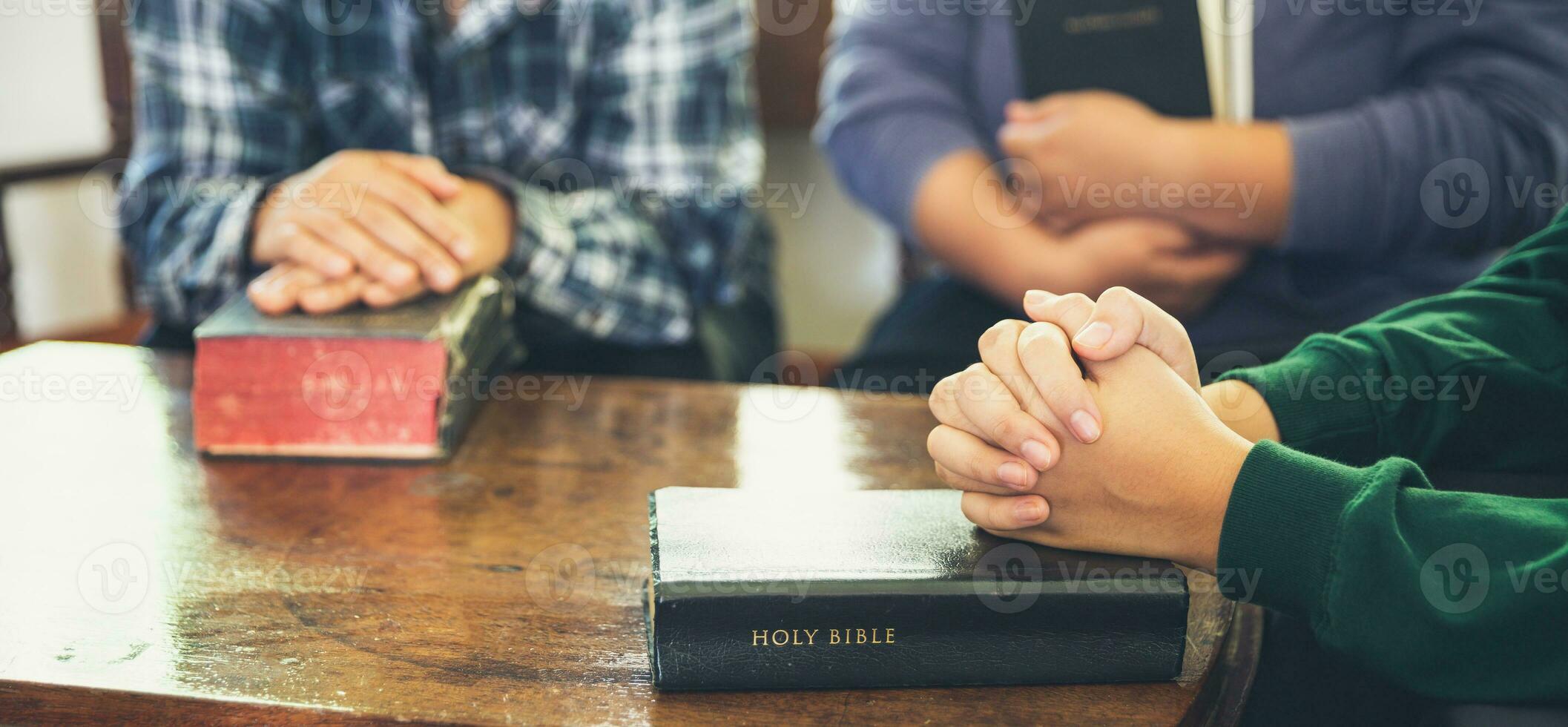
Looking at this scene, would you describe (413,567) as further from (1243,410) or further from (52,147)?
(52,147)

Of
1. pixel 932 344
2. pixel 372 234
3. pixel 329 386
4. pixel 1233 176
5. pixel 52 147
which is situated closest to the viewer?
pixel 329 386

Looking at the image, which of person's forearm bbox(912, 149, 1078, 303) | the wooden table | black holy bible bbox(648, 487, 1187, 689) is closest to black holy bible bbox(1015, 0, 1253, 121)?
person's forearm bbox(912, 149, 1078, 303)

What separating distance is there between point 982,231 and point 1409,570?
64 cm

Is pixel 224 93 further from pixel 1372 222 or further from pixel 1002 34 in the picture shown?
pixel 1372 222

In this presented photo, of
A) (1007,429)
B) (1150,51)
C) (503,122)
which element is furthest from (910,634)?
(503,122)

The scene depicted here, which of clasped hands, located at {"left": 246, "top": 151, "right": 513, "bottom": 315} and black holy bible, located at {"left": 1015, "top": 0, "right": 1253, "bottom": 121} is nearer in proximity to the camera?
clasped hands, located at {"left": 246, "top": 151, "right": 513, "bottom": 315}

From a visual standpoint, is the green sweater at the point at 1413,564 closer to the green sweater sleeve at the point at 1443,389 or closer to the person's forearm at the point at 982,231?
the green sweater sleeve at the point at 1443,389

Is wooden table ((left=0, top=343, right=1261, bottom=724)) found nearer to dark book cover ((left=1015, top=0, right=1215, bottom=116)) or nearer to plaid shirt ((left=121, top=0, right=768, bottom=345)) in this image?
plaid shirt ((left=121, top=0, right=768, bottom=345))

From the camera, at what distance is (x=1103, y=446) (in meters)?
0.52

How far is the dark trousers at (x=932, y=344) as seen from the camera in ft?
3.34

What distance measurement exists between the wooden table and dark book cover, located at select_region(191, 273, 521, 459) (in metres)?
0.02

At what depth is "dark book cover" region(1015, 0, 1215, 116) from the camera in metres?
0.96

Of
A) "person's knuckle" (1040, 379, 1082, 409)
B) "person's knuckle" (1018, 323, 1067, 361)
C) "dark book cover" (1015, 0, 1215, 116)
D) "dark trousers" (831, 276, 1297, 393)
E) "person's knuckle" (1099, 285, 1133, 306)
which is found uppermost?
"dark book cover" (1015, 0, 1215, 116)

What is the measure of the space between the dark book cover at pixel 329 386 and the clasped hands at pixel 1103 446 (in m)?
0.37
